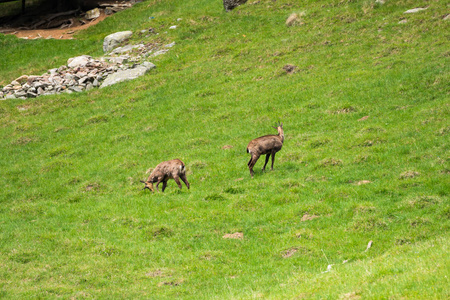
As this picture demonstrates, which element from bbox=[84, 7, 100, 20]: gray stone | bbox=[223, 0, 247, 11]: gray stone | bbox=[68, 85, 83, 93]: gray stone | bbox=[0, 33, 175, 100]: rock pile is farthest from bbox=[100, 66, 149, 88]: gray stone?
bbox=[84, 7, 100, 20]: gray stone

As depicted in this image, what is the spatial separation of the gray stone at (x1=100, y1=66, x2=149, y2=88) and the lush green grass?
1.60 meters

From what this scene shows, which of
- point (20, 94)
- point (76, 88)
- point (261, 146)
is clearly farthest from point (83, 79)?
point (261, 146)

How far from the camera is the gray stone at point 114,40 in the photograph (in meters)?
50.2

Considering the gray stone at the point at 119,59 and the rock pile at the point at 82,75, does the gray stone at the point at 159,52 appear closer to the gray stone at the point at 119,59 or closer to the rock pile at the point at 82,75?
the rock pile at the point at 82,75

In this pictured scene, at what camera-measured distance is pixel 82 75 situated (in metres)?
43.9

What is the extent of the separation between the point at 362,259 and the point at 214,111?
2063 cm

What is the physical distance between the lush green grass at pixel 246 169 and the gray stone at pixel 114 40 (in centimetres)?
466

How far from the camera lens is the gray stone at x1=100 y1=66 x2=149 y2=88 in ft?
140

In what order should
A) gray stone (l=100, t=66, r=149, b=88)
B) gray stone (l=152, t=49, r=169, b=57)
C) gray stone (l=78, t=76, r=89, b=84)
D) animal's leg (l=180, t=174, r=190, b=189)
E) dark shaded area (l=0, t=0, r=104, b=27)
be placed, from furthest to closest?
1. dark shaded area (l=0, t=0, r=104, b=27)
2. gray stone (l=152, t=49, r=169, b=57)
3. gray stone (l=78, t=76, r=89, b=84)
4. gray stone (l=100, t=66, r=149, b=88)
5. animal's leg (l=180, t=174, r=190, b=189)

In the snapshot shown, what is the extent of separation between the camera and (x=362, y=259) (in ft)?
46.1

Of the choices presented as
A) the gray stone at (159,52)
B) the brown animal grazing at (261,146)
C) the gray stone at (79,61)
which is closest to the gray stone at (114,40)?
the gray stone at (79,61)

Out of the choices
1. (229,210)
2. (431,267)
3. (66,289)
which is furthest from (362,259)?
(66,289)

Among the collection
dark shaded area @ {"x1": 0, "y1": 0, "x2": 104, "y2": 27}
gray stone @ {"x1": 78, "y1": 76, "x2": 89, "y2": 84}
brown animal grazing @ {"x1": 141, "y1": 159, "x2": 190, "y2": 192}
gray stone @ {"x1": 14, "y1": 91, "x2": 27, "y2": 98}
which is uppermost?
brown animal grazing @ {"x1": 141, "y1": 159, "x2": 190, "y2": 192}

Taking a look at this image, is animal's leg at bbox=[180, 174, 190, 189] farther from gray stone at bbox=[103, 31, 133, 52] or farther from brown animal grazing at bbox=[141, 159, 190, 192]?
gray stone at bbox=[103, 31, 133, 52]
